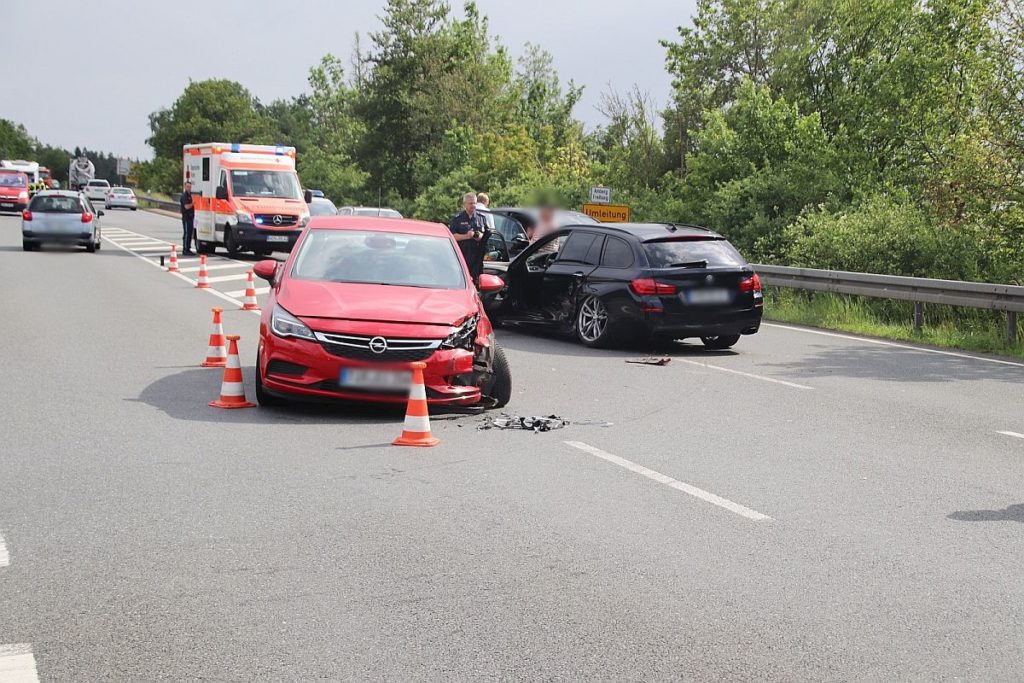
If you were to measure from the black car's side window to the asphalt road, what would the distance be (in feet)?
13.2

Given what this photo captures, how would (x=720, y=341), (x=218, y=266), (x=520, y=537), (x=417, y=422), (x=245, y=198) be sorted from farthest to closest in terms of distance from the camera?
(x=245, y=198) < (x=218, y=266) < (x=720, y=341) < (x=417, y=422) < (x=520, y=537)

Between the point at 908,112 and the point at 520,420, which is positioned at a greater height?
the point at 908,112

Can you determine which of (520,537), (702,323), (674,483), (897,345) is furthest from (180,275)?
(520,537)

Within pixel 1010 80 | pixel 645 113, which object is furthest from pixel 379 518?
pixel 645 113

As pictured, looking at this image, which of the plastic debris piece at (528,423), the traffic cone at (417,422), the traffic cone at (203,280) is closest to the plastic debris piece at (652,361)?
the plastic debris piece at (528,423)

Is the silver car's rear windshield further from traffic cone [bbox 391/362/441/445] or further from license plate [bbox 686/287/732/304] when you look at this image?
traffic cone [bbox 391/362/441/445]

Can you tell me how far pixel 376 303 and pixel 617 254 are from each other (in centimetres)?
574

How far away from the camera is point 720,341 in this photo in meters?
15.3

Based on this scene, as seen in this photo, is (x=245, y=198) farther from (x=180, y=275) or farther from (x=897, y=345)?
(x=897, y=345)

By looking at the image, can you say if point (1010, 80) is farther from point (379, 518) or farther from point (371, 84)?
point (371, 84)

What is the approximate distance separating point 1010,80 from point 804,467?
45.0 ft

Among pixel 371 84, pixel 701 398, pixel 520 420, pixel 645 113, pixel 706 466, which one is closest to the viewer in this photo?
pixel 706 466

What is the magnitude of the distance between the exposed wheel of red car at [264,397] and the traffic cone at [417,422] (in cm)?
154

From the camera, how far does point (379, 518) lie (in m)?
6.44
